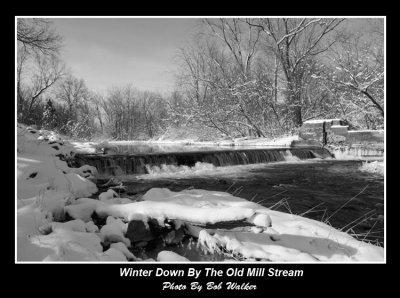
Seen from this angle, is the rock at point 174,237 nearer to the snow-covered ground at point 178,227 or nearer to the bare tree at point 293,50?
the snow-covered ground at point 178,227

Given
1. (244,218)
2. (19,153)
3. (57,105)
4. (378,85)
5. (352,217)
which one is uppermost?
(57,105)

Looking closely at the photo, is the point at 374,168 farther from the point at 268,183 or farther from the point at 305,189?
the point at 268,183

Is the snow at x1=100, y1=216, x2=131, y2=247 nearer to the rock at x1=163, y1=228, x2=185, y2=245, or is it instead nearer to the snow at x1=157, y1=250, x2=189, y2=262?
the rock at x1=163, y1=228, x2=185, y2=245

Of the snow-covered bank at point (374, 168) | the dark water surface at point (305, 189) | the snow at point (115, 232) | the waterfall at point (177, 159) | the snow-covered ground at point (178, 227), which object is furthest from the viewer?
the snow-covered bank at point (374, 168)

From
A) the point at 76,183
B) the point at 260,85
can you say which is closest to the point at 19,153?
the point at 76,183

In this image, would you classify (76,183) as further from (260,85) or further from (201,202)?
(260,85)

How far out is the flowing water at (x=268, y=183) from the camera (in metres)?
5.25

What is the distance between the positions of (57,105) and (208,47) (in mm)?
34843

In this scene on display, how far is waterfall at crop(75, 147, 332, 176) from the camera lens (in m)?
10.0

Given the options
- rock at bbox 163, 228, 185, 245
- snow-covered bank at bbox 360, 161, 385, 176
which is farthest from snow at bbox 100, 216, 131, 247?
snow-covered bank at bbox 360, 161, 385, 176

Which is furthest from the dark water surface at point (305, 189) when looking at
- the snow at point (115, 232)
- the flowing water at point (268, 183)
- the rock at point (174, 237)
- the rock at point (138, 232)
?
the snow at point (115, 232)

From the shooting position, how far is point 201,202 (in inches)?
156

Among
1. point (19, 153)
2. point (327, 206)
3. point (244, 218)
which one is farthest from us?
point (19, 153)
